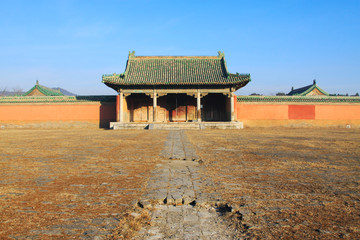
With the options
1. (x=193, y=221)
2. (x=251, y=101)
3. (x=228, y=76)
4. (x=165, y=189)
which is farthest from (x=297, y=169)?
(x=251, y=101)

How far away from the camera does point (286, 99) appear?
23.7m

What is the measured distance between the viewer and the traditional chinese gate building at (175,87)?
2200cm

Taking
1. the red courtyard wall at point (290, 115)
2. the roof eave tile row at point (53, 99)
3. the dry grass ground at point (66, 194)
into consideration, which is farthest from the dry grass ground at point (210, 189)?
the roof eave tile row at point (53, 99)

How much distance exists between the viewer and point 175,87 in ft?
73.6

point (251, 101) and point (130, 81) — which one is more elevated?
point (130, 81)

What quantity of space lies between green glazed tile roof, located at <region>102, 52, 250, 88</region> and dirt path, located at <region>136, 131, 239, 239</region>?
17.7m

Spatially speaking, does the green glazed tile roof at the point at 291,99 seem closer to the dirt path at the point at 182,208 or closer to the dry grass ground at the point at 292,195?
the dry grass ground at the point at 292,195

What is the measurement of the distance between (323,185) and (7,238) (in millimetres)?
4000

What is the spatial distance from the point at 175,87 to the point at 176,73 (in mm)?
1860

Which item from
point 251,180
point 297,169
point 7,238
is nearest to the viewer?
point 7,238

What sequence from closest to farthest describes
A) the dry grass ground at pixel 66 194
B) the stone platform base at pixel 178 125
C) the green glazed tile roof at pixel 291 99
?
the dry grass ground at pixel 66 194
the stone platform base at pixel 178 125
the green glazed tile roof at pixel 291 99

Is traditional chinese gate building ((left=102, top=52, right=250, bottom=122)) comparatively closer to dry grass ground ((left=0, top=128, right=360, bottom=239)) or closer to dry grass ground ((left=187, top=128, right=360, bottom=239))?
dry grass ground ((left=0, top=128, right=360, bottom=239))

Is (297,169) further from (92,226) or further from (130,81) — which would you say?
(130,81)

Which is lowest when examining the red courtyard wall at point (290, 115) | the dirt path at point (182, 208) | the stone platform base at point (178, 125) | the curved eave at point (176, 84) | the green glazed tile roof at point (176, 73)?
the dirt path at point (182, 208)
